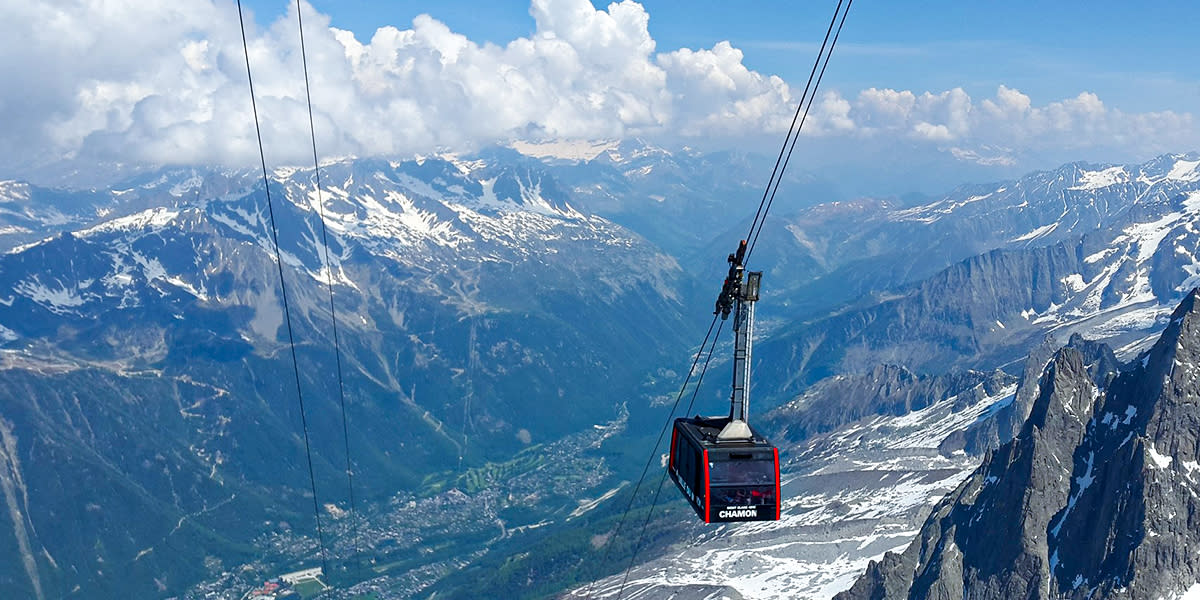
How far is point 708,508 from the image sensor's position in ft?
147

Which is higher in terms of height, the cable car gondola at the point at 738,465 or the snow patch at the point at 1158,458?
the cable car gondola at the point at 738,465

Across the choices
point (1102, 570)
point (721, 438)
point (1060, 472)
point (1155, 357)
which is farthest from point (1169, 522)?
point (721, 438)

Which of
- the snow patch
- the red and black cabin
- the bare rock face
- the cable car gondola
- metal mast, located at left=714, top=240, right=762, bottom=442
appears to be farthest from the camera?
the snow patch

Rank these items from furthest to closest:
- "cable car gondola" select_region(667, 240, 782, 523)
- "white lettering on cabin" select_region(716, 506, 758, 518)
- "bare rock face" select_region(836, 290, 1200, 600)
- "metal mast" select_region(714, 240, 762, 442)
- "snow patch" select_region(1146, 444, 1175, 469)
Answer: "snow patch" select_region(1146, 444, 1175, 469) < "bare rock face" select_region(836, 290, 1200, 600) < "white lettering on cabin" select_region(716, 506, 758, 518) < "cable car gondola" select_region(667, 240, 782, 523) < "metal mast" select_region(714, 240, 762, 442)

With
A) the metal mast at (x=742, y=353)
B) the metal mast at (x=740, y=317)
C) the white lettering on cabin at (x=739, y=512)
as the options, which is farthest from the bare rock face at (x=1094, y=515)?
the metal mast at (x=740, y=317)

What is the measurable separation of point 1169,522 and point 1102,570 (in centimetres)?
1341

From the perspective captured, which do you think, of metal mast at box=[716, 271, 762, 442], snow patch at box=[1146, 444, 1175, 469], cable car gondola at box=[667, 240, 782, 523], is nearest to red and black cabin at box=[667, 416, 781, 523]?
cable car gondola at box=[667, 240, 782, 523]

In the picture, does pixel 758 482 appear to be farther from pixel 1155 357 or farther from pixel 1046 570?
pixel 1155 357

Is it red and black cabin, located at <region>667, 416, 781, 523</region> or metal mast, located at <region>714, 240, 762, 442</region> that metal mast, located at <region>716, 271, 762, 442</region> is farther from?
red and black cabin, located at <region>667, 416, 781, 523</region>

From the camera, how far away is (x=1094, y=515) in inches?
Answer: 6777

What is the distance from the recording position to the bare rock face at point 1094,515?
160500 millimetres

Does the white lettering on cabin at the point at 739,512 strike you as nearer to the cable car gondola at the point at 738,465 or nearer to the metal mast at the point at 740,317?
the cable car gondola at the point at 738,465

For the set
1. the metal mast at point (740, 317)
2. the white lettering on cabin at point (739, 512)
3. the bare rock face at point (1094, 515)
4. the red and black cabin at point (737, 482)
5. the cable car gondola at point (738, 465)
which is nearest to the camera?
the metal mast at point (740, 317)

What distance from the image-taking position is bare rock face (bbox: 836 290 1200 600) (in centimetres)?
16050
